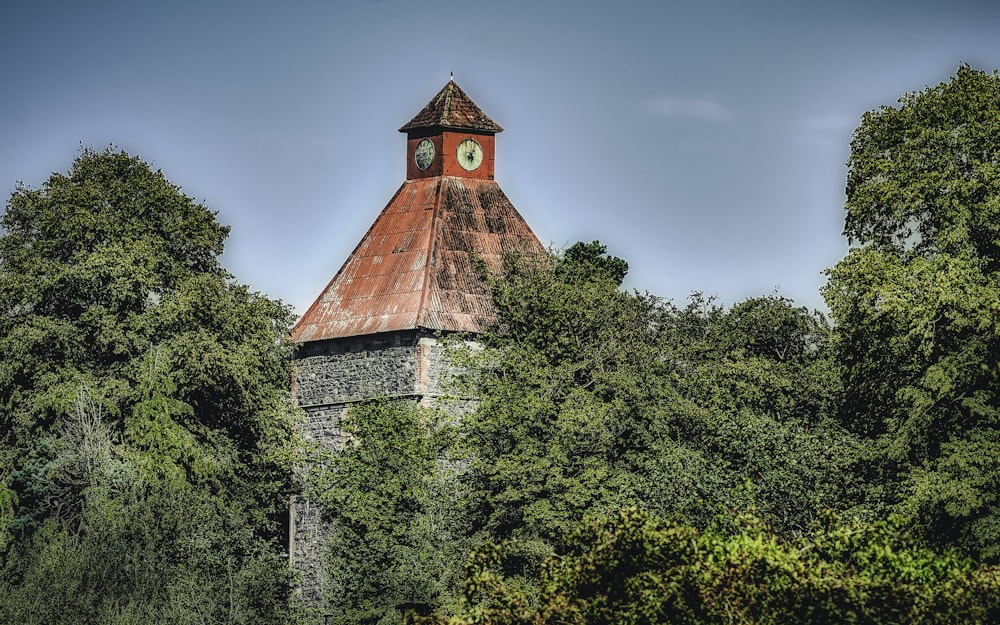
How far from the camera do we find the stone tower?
42.9m

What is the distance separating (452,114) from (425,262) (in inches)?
204

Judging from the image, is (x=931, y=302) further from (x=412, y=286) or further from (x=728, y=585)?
(x=412, y=286)

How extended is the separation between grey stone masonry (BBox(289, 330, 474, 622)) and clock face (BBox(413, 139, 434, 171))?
6.40m

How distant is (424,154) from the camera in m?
47.8

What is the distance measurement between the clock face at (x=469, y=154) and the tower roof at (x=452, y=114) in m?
0.44

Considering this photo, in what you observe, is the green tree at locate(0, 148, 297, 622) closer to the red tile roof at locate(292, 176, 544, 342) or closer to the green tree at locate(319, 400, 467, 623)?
the green tree at locate(319, 400, 467, 623)

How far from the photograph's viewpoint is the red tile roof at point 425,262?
4350 centimetres

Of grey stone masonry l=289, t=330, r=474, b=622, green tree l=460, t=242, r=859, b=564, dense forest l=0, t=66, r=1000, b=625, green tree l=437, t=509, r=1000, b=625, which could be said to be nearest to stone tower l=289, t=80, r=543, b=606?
grey stone masonry l=289, t=330, r=474, b=622

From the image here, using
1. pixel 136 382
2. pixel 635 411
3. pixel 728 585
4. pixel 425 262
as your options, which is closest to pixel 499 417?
pixel 635 411

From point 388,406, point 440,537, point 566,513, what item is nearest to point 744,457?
point 566,513

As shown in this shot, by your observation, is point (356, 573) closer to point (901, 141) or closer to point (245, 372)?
point (245, 372)

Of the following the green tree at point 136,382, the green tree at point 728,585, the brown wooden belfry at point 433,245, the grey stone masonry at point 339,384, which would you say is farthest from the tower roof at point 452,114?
the green tree at point 728,585

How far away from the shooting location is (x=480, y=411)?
3794 centimetres

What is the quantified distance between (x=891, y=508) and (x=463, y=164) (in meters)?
20.1
